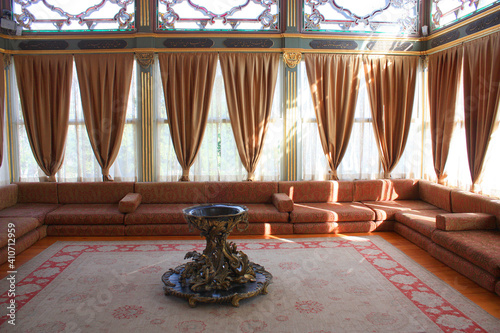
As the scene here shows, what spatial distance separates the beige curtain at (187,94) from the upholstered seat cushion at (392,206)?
2.99 metres

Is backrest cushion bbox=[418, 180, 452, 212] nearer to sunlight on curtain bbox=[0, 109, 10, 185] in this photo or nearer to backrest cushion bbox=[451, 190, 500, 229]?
backrest cushion bbox=[451, 190, 500, 229]

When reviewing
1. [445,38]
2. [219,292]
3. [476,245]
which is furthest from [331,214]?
[445,38]

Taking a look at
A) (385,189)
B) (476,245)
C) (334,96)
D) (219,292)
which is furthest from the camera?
Answer: (334,96)

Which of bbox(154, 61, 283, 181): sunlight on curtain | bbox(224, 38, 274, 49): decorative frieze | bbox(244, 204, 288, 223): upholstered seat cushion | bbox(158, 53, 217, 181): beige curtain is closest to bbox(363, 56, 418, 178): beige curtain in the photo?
bbox(154, 61, 283, 181): sunlight on curtain

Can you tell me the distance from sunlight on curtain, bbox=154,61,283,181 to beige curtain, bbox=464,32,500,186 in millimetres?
2801

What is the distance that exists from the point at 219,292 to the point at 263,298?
1.34 ft

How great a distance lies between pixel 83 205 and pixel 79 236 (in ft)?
2.20

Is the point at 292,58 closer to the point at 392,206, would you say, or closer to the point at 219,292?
the point at 392,206

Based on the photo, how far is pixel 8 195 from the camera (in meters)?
5.79

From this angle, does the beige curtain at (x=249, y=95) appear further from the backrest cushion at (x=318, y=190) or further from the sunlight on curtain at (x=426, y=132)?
the sunlight on curtain at (x=426, y=132)

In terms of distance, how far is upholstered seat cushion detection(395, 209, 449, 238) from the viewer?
475 centimetres

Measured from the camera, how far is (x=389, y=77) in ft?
21.1

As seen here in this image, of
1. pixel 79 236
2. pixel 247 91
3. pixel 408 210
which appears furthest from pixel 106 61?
pixel 408 210

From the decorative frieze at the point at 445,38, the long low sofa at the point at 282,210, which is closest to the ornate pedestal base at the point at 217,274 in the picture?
the long low sofa at the point at 282,210
